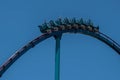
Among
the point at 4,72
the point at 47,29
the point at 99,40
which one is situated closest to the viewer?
the point at 4,72

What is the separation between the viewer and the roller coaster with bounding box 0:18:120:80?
1736 centimetres

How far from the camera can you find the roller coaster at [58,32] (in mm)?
17359

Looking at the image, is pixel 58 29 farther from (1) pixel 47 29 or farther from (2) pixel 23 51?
(2) pixel 23 51

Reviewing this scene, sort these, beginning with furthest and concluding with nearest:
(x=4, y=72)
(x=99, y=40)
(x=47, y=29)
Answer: (x=99, y=40) < (x=47, y=29) < (x=4, y=72)

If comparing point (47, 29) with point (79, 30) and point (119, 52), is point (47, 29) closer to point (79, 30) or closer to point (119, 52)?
point (79, 30)

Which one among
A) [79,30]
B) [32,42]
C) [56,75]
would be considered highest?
[79,30]

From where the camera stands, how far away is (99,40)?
775 inches

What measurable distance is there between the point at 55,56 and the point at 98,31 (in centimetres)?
288

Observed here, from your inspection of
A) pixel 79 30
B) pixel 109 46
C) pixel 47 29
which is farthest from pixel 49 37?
pixel 109 46

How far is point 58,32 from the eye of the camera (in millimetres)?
18672

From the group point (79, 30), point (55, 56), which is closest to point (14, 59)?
point (55, 56)

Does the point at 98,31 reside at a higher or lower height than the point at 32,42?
higher

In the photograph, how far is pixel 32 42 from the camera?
1778 cm

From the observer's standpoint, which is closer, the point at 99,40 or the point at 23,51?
the point at 23,51
